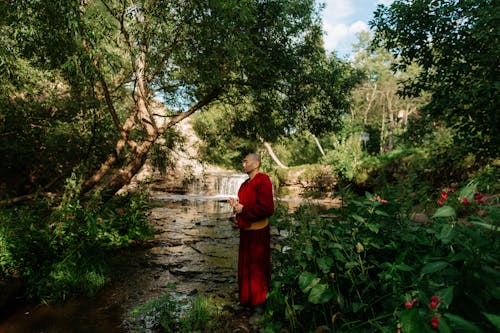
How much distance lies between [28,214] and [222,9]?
4.94 meters

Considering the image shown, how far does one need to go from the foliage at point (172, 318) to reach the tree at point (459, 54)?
4527 millimetres

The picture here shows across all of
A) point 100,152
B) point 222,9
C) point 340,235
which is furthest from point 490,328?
point 100,152

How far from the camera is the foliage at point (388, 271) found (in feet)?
5.06

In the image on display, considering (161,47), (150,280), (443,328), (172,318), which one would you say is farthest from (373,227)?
(161,47)

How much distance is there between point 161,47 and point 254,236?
185 inches

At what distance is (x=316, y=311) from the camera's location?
3.11 m

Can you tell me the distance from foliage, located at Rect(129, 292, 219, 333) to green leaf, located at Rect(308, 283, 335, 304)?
1.46 m

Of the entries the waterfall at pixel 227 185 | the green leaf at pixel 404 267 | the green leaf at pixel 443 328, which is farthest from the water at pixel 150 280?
the waterfall at pixel 227 185

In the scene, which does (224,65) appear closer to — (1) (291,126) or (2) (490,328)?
(1) (291,126)

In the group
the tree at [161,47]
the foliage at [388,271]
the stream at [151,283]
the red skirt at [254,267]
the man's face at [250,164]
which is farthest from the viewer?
the tree at [161,47]

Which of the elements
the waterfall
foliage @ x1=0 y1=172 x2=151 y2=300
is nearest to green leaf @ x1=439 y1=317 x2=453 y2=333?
foliage @ x1=0 y1=172 x2=151 y2=300

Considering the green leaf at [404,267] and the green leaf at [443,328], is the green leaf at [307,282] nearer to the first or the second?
the green leaf at [404,267]

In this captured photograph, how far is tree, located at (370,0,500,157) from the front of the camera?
4.38 meters

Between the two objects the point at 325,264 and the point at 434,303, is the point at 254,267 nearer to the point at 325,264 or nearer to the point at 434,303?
the point at 325,264
